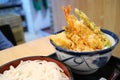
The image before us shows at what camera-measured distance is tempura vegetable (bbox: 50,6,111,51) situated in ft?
1.62

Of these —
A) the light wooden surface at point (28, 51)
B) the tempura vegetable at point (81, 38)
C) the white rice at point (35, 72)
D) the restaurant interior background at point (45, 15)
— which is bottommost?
the restaurant interior background at point (45, 15)

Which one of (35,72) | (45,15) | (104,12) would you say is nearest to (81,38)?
(35,72)

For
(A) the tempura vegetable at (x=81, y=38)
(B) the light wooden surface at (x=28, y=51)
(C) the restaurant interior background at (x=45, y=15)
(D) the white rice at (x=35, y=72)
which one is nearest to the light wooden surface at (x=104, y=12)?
(C) the restaurant interior background at (x=45, y=15)

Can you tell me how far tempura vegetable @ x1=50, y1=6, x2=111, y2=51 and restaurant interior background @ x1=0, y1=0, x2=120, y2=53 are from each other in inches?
39.1

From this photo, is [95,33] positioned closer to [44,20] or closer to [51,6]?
[51,6]

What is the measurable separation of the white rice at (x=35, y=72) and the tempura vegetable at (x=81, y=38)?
0.08 metres

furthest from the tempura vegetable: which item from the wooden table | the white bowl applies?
the wooden table

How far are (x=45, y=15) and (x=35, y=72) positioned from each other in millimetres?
2815

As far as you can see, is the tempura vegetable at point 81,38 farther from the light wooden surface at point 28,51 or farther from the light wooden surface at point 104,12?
the light wooden surface at point 104,12

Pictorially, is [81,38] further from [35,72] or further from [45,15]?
[45,15]

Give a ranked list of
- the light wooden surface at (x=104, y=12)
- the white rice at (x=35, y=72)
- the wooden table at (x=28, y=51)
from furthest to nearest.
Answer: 1. the light wooden surface at (x=104, y=12)
2. the wooden table at (x=28, y=51)
3. the white rice at (x=35, y=72)

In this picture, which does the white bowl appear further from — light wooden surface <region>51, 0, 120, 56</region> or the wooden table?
light wooden surface <region>51, 0, 120, 56</region>

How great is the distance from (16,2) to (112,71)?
9.43 ft

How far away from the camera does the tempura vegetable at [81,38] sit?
49cm
